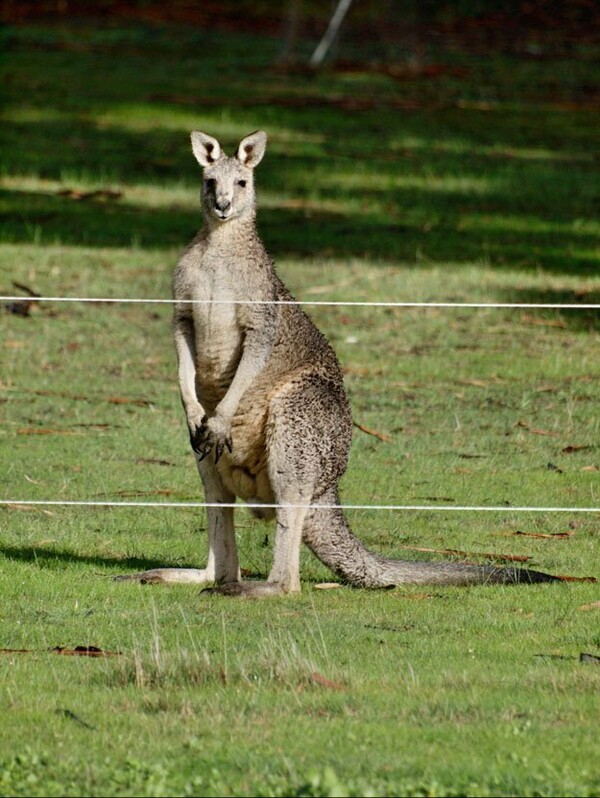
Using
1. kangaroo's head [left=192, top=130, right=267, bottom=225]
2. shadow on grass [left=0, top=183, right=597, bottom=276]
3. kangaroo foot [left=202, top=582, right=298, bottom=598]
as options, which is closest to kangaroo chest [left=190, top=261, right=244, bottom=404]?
kangaroo's head [left=192, top=130, right=267, bottom=225]

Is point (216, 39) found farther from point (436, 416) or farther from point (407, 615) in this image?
point (407, 615)

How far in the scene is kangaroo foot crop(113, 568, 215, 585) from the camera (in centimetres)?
687

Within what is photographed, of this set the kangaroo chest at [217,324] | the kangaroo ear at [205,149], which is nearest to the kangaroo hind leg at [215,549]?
the kangaroo chest at [217,324]

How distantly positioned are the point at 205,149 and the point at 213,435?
4.18ft

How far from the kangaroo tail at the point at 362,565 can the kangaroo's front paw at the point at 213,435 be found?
0.46 meters

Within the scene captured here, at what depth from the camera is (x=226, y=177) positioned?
7098 millimetres

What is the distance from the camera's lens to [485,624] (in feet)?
20.4

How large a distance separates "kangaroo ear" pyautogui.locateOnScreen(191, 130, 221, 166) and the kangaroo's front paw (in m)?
1.14

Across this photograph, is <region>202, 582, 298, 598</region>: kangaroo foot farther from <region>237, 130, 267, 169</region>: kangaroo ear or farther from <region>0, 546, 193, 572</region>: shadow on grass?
<region>237, 130, 267, 169</region>: kangaroo ear

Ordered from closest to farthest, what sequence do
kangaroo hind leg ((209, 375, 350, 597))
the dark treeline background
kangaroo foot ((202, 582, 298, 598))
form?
kangaroo foot ((202, 582, 298, 598)) < kangaroo hind leg ((209, 375, 350, 597)) < the dark treeline background

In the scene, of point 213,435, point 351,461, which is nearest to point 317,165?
point 351,461

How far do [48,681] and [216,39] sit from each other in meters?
29.3

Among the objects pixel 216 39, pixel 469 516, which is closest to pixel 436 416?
pixel 469 516

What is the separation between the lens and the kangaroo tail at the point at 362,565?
682 cm
